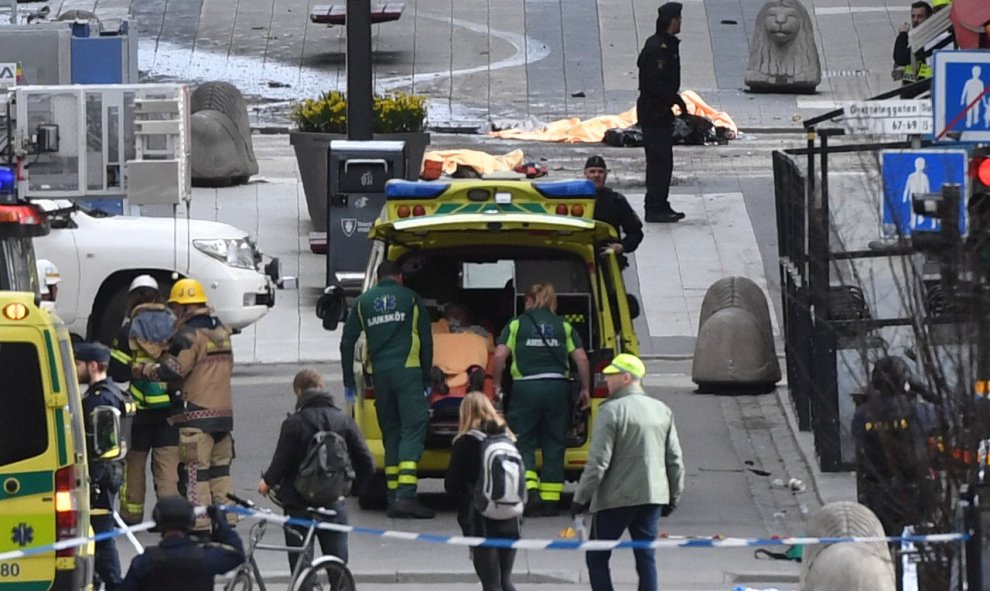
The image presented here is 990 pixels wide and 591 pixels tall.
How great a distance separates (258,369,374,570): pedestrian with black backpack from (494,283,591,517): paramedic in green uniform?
215 cm

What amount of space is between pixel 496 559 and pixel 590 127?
52.3 feet

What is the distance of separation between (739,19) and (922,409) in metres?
23.4

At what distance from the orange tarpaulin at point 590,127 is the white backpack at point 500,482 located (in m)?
15.4

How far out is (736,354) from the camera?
1731cm

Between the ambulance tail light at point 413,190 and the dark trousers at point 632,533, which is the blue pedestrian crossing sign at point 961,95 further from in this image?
the ambulance tail light at point 413,190

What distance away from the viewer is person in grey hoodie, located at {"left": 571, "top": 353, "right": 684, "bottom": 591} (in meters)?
11.0

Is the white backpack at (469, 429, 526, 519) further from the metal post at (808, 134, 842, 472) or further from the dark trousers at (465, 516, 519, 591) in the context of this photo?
the metal post at (808, 134, 842, 472)

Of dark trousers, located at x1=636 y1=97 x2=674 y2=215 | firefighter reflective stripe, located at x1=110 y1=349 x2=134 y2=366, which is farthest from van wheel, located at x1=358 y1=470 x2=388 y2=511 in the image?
dark trousers, located at x1=636 y1=97 x2=674 y2=215

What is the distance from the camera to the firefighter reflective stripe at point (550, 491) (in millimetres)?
13523

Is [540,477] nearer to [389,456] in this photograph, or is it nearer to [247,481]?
[389,456]

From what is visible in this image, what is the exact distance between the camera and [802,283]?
623 inches

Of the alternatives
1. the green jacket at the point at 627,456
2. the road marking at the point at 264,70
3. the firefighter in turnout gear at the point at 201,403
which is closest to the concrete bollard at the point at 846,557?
the green jacket at the point at 627,456

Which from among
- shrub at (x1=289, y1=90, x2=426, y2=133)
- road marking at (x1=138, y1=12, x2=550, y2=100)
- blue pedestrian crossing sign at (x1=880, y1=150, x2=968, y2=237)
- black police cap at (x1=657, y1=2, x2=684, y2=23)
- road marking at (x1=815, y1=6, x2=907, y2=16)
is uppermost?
road marking at (x1=815, y1=6, x2=907, y2=16)

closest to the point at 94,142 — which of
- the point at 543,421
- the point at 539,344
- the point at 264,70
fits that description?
the point at 539,344
